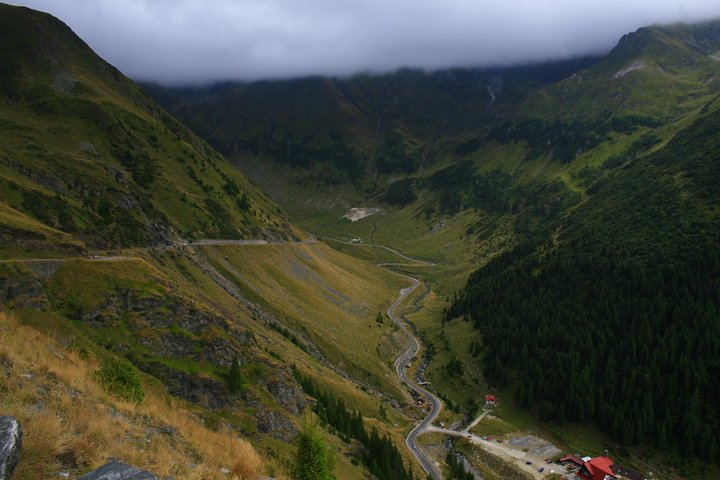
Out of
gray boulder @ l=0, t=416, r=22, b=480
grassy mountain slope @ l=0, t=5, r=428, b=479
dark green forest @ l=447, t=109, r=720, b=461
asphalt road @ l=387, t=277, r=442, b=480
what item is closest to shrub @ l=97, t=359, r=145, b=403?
grassy mountain slope @ l=0, t=5, r=428, b=479

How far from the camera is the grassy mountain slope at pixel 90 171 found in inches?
3516

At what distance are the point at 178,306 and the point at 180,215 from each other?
78364 millimetres

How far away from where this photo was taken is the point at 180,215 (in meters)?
141

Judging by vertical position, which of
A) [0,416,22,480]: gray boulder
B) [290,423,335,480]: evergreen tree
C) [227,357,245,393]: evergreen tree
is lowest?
[227,357,245,393]: evergreen tree

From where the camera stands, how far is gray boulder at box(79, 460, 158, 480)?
11242mm

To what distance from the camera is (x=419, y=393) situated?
417 feet

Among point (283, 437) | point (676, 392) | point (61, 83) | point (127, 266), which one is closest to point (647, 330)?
point (676, 392)

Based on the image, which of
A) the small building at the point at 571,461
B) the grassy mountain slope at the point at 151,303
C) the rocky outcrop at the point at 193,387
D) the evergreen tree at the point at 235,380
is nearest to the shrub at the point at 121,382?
the grassy mountain slope at the point at 151,303

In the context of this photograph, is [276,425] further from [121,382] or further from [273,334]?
[273,334]

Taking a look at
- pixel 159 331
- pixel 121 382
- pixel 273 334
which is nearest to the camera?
pixel 121 382

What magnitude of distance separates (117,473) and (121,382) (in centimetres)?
1678

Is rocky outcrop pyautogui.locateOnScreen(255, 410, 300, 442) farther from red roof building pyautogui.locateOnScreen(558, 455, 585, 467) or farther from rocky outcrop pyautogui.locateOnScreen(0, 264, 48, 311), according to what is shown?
red roof building pyautogui.locateOnScreen(558, 455, 585, 467)

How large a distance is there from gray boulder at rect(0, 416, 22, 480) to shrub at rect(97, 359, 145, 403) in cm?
1103

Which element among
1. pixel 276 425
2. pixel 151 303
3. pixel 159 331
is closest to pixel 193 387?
pixel 159 331
